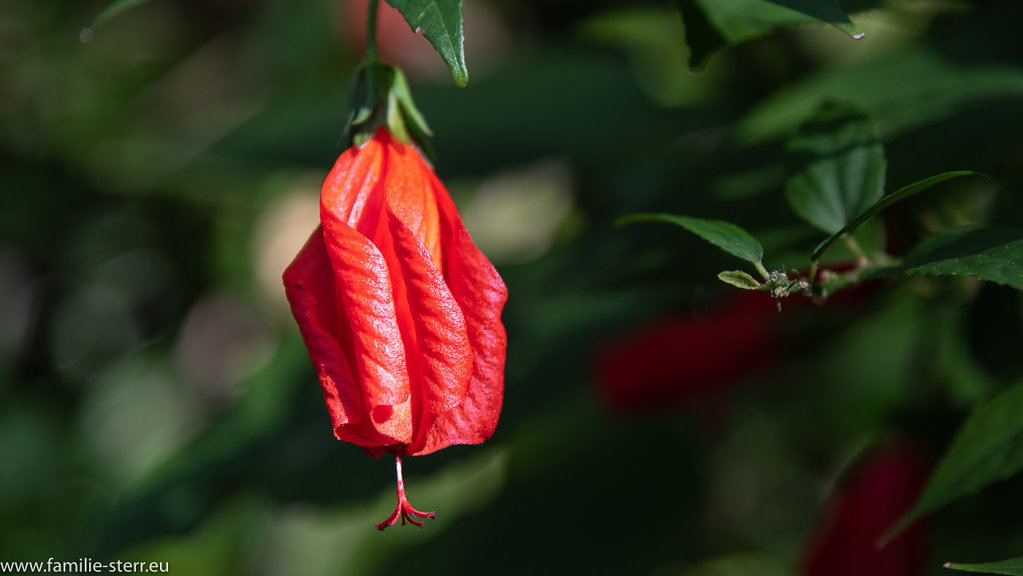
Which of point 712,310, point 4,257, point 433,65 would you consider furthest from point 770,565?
point 4,257

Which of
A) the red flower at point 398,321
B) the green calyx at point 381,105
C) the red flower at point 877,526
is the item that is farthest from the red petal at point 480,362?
the red flower at point 877,526

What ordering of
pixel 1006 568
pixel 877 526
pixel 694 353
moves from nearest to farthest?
1. pixel 1006 568
2. pixel 877 526
3. pixel 694 353

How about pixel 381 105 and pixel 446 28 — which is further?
pixel 381 105

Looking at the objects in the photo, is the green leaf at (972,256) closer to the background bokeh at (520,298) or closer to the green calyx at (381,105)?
the background bokeh at (520,298)

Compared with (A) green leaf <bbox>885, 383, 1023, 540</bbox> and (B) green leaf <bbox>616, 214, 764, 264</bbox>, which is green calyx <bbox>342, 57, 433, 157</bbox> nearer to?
(B) green leaf <bbox>616, 214, 764, 264</bbox>

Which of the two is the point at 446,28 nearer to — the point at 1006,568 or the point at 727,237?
the point at 727,237

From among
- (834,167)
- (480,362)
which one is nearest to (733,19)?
(834,167)

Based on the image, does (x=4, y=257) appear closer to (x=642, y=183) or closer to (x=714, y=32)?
(x=642, y=183)
